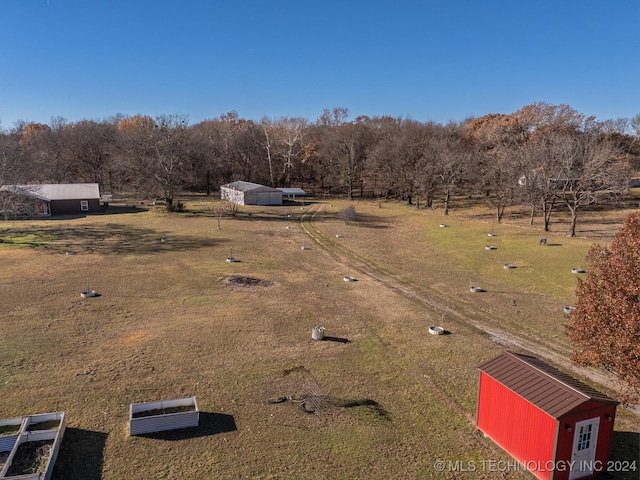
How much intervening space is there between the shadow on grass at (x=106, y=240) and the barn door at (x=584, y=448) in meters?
30.6

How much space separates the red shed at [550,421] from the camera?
9973 millimetres

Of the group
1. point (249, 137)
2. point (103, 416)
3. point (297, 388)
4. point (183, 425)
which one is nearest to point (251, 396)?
point (297, 388)

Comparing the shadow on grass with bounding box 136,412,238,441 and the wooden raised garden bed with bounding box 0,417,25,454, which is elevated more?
the wooden raised garden bed with bounding box 0,417,25,454

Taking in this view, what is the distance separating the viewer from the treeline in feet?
148

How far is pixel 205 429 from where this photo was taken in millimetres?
→ 11992

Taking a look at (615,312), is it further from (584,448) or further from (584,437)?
(584,448)

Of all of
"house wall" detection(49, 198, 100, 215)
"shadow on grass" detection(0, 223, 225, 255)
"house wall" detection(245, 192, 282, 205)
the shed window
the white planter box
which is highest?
"house wall" detection(245, 192, 282, 205)

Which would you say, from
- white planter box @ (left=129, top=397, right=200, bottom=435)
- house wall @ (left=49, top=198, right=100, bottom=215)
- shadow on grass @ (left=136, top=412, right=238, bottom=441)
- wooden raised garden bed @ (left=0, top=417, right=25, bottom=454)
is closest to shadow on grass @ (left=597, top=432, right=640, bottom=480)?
shadow on grass @ (left=136, top=412, right=238, bottom=441)

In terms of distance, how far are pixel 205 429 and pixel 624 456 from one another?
11147 mm

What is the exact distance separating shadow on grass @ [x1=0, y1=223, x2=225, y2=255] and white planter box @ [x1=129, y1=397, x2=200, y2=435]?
23136mm

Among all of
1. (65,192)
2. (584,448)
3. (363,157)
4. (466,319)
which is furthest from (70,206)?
(584,448)

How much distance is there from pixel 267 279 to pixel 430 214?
118 feet

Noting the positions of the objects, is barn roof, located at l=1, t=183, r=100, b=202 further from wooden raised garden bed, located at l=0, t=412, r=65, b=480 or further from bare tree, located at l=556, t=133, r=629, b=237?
bare tree, located at l=556, t=133, r=629, b=237

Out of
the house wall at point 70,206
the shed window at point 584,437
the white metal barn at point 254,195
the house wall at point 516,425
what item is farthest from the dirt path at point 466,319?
the house wall at point 70,206
